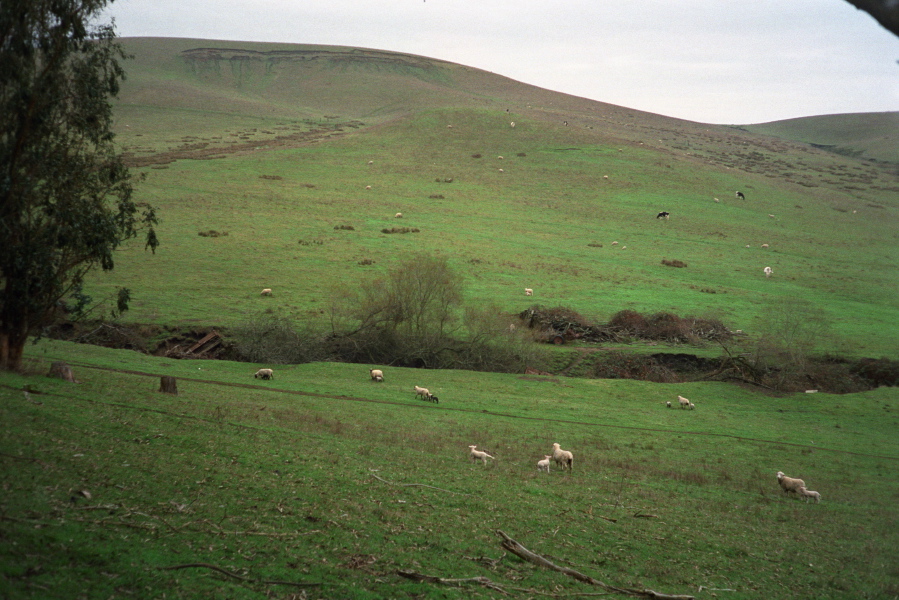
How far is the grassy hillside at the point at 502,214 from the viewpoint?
53594 mm

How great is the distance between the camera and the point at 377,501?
569 inches

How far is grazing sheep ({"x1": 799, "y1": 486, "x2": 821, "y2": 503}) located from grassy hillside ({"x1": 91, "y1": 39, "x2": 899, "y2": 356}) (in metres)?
29.7

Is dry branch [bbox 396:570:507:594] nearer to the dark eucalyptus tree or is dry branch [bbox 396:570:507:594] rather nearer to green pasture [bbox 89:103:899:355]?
the dark eucalyptus tree

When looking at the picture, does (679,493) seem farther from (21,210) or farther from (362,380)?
(21,210)

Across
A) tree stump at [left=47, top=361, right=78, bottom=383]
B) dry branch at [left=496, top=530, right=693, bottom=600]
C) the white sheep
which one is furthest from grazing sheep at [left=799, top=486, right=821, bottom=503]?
tree stump at [left=47, top=361, right=78, bottom=383]

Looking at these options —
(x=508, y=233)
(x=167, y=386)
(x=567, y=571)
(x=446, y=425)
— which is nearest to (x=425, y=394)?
(x=446, y=425)

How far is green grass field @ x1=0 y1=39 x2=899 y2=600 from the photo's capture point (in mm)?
11086

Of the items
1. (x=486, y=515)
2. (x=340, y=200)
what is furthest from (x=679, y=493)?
(x=340, y=200)

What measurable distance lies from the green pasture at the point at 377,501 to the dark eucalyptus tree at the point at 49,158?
3.17 meters

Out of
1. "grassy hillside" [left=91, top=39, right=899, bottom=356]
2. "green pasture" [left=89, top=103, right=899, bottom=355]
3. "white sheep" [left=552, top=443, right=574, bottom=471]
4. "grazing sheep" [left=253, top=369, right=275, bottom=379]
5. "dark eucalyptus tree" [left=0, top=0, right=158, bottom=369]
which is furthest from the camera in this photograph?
"grassy hillside" [left=91, top=39, right=899, bottom=356]

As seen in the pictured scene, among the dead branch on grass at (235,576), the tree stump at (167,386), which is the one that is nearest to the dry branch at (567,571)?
the dead branch on grass at (235,576)

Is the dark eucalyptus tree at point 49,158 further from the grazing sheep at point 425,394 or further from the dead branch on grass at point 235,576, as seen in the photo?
the grazing sheep at point 425,394

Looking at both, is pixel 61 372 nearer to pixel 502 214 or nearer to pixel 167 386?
pixel 167 386

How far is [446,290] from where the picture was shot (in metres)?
45.4
